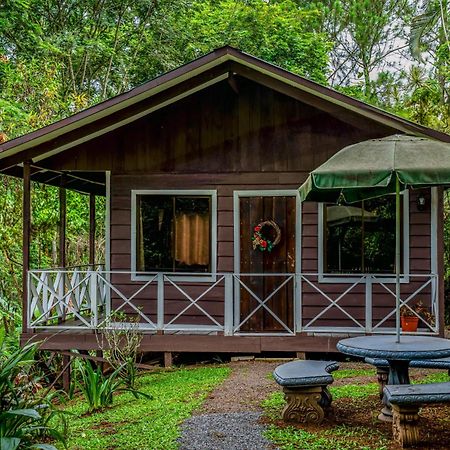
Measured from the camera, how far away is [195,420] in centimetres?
583

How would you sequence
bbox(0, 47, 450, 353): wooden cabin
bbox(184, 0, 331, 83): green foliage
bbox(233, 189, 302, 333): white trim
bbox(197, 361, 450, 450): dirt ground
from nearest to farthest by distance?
1. bbox(197, 361, 450, 450): dirt ground
2. bbox(0, 47, 450, 353): wooden cabin
3. bbox(233, 189, 302, 333): white trim
4. bbox(184, 0, 331, 83): green foliage

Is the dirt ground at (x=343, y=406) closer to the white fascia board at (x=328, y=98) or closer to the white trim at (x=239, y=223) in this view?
the white trim at (x=239, y=223)

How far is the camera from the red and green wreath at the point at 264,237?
9.72 metres

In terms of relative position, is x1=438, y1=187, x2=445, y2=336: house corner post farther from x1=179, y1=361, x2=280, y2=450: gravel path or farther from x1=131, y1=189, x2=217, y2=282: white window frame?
x1=131, y1=189, x2=217, y2=282: white window frame

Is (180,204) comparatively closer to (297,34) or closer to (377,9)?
(297,34)

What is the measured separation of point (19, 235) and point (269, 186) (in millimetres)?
6539

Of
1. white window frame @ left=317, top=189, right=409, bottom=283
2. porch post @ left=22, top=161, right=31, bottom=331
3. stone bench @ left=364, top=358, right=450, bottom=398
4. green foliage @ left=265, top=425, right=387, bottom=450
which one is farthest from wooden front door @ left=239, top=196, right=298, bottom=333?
green foliage @ left=265, top=425, right=387, bottom=450

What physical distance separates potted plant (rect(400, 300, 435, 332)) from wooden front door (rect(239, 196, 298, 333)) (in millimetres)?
1598

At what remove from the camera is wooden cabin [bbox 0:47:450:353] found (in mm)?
9344

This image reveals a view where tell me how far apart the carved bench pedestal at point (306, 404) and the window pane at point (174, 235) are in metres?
4.46

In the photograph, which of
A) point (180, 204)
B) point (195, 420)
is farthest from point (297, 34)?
point (195, 420)

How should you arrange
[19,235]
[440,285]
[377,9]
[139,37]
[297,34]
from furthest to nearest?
[377,9], [297,34], [139,37], [19,235], [440,285]

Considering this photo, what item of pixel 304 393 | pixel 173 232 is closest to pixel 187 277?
pixel 173 232

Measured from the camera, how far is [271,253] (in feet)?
32.2
